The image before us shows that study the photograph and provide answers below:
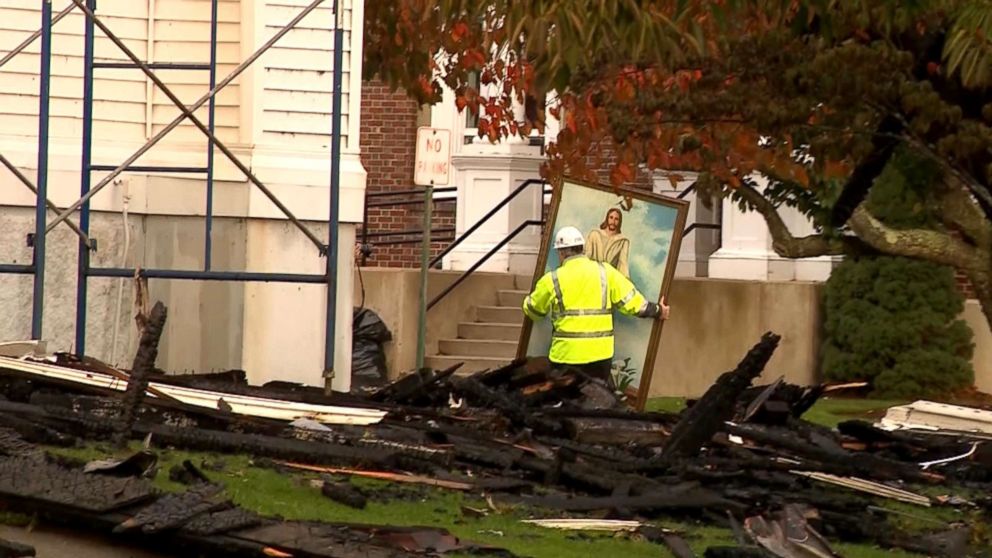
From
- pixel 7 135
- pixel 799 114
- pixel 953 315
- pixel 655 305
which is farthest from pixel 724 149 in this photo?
pixel 953 315

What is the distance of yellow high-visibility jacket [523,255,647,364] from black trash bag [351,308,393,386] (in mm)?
5464

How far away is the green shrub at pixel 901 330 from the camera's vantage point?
20.8 meters

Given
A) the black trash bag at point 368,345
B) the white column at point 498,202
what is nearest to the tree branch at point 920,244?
the black trash bag at point 368,345

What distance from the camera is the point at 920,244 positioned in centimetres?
1140

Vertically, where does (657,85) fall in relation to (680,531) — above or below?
above

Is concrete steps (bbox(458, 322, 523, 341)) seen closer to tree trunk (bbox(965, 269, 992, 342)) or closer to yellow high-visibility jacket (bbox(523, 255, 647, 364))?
yellow high-visibility jacket (bbox(523, 255, 647, 364))

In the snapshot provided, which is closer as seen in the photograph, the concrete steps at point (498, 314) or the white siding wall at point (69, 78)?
the white siding wall at point (69, 78)

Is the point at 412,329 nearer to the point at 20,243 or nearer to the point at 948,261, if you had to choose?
the point at 20,243

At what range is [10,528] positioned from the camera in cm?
772

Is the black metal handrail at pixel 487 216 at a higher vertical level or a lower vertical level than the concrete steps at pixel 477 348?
higher

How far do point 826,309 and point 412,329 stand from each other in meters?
4.14

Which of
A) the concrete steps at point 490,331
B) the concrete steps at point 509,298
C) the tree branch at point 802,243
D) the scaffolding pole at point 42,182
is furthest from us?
the concrete steps at point 509,298

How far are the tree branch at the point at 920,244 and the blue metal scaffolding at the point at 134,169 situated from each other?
3.80m

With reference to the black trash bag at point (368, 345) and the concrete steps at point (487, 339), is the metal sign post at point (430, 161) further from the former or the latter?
the concrete steps at point (487, 339)
